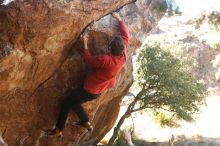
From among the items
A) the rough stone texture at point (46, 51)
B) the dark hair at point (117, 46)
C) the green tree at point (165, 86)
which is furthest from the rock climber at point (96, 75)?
the green tree at point (165, 86)

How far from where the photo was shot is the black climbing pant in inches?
422

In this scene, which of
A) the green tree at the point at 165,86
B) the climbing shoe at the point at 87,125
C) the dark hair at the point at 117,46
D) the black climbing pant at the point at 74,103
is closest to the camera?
the dark hair at the point at 117,46

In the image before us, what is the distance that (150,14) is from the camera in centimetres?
1408

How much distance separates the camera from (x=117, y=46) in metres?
9.50

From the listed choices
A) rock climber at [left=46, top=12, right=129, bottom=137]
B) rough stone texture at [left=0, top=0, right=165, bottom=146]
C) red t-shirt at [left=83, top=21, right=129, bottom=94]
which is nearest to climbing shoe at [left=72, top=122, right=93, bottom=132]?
rock climber at [left=46, top=12, right=129, bottom=137]

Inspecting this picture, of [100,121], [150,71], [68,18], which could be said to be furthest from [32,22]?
[150,71]

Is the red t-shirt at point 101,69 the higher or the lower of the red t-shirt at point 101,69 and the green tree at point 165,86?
the higher

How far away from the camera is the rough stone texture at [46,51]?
909 centimetres

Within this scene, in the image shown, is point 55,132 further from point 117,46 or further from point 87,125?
point 117,46

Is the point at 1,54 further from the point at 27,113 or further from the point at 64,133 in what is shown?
the point at 64,133

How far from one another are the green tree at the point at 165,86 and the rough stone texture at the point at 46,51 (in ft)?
26.8

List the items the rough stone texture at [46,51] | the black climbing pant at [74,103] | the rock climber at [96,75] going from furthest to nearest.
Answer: the black climbing pant at [74,103]
the rock climber at [96,75]
the rough stone texture at [46,51]

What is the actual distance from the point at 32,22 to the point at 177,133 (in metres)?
17.5

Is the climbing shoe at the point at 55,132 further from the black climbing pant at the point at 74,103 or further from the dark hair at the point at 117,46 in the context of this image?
the dark hair at the point at 117,46
